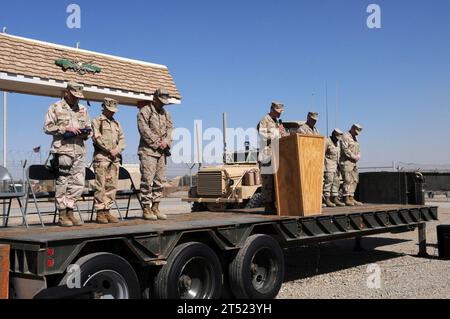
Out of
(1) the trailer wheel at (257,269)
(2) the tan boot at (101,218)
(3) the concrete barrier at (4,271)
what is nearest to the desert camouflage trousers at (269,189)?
(1) the trailer wheel at (257,269)

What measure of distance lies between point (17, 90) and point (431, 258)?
8.06m

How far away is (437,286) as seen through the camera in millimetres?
7324

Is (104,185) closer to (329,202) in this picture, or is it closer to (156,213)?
(156,213)

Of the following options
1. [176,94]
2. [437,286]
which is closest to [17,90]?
[176,94]

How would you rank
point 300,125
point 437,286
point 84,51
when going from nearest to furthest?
1. point 437,286
2. point 84,51
3. point 300,125

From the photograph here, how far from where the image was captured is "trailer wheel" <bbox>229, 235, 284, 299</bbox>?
231 inches

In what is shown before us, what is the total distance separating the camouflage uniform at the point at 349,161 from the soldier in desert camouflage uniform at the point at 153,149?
4908 millimetres

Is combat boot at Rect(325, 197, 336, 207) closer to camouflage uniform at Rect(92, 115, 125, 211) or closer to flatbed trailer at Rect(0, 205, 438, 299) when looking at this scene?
flatbed trailer at Rect(0, 205, 438, 299)

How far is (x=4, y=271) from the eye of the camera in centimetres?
399

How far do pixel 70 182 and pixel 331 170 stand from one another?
6.09 m

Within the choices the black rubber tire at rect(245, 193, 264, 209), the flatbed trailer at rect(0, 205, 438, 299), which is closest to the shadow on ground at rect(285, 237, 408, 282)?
the flatbed trailer at rect(0, 205, 438, 299)

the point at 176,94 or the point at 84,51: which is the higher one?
the point at 84,51

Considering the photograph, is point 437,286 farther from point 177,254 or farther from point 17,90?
point 17,90

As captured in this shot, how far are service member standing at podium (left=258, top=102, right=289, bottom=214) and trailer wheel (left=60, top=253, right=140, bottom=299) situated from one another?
131 inches
